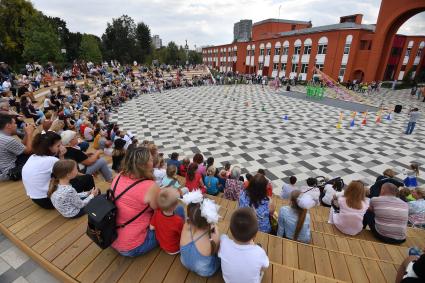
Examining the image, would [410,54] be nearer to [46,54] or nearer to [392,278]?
[392,278]

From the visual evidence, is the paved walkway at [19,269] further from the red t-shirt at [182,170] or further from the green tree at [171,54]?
the green tree at [171,54]

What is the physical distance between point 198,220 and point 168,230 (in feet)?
1.47

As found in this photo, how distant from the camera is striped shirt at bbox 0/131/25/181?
3389mm

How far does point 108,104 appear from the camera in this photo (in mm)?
15727

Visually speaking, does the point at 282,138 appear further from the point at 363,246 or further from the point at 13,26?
the point at 13,26

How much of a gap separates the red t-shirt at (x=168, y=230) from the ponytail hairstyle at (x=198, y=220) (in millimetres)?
211

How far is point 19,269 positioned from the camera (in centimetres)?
236

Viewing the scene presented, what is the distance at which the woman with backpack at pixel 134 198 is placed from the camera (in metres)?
2.02

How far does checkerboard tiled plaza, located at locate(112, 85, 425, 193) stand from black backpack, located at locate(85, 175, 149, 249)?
5.29 m

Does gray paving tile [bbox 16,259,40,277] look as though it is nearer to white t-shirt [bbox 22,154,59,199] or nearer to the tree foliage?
white t-shirt [bbox 22,154,59,199]

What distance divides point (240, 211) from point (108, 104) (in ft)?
53.4

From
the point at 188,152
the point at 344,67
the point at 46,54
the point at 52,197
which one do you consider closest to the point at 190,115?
the point at 188,152

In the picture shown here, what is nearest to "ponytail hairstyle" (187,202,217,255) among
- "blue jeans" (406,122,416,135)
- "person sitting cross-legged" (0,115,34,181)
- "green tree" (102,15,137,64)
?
"person sitting cross-legged" (0,115,34,181)

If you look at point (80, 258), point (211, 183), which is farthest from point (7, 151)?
Answer: point (211, 183)
